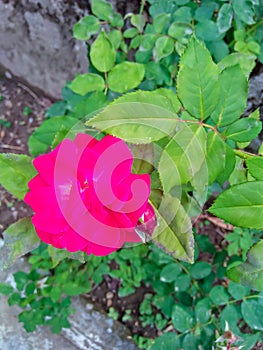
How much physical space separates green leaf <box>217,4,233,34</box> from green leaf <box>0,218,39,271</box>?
69cm

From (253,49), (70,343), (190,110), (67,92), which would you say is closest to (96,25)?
(67,92)

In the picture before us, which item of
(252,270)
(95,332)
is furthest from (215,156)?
(95,332)

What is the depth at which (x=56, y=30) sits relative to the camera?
5.42 ft

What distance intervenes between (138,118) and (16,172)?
0.29 meters

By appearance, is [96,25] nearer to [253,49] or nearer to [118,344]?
[253,49]

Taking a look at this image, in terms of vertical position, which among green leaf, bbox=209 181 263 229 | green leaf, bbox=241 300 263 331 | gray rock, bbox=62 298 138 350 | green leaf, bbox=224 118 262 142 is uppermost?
green leaf, bbox=224 118 262 142

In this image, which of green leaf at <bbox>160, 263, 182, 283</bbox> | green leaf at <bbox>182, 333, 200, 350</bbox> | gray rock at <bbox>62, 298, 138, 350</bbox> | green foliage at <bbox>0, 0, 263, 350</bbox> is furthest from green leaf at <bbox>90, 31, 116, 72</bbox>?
gray rock at <bbox>62, 298, 138, 350</bbox>

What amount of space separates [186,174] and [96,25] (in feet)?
2.17

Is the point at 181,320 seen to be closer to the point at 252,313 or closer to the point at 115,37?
the point at 252,313

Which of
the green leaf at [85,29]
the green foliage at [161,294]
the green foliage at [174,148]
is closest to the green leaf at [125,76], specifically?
the green foliage at [174,148]

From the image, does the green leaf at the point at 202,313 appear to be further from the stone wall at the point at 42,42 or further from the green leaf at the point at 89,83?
the stone wall at the point at 42,42

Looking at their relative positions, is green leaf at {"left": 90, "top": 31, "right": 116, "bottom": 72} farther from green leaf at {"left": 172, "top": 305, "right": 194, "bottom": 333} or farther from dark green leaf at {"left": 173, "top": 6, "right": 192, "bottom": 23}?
green leaf at {"left": 172, "top": 305, "right": 194, "bottom": 333}

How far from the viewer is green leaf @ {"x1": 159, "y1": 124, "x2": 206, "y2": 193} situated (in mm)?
687

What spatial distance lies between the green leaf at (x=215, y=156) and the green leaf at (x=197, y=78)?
1.9 inches
